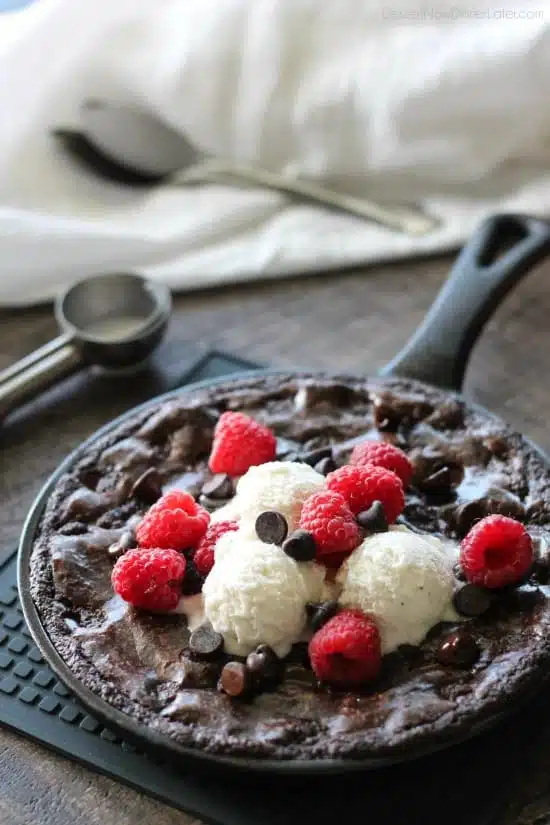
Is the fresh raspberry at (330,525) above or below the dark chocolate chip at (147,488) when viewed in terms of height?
above

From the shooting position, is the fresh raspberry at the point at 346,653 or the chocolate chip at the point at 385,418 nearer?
the fresh raspberry at the point at 346,653

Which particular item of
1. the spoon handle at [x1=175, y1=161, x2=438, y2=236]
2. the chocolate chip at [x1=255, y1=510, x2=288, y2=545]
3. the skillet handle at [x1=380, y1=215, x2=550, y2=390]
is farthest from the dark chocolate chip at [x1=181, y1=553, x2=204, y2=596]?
the spoon handle at [x1=175, y1=161, x2=438, y2=236]

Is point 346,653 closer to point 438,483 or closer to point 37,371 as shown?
point 438,483

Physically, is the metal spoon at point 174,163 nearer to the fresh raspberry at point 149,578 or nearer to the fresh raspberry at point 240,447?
the fresh raspberry at point 240,447

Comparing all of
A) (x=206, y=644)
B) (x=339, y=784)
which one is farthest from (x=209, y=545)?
(x=339, y=784)

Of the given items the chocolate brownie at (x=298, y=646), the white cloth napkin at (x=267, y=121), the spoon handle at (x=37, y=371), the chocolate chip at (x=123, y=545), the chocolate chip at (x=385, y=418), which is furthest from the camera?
the white cloth napkin at (x=267, y=121)

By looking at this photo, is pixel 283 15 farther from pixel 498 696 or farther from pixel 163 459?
pixel 498 696

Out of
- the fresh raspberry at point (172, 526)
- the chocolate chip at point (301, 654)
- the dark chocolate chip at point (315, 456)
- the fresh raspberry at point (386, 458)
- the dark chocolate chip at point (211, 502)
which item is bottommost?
the chocolate chip at point (301, 654)

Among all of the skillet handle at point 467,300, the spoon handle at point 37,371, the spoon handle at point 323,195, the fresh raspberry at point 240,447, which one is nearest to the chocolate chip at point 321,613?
the fresh raspberry at point 240,447
